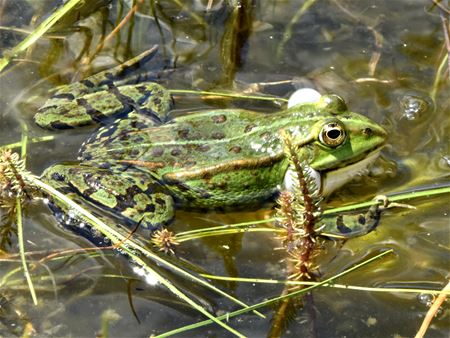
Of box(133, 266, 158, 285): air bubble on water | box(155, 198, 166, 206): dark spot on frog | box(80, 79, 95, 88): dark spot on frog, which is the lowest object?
box(133, 266, 158, 285): air bubble on water

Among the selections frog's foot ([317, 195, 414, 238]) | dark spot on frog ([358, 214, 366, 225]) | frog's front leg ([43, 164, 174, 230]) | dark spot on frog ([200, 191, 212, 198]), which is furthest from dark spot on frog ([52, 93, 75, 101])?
dark spot on frog ([358, 214, 366, 225])

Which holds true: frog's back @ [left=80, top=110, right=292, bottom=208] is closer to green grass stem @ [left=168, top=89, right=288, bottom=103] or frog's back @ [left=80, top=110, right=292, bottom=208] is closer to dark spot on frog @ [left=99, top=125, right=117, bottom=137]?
dark spot on frog @ [left=99, top=125, right=117, bottom=137]

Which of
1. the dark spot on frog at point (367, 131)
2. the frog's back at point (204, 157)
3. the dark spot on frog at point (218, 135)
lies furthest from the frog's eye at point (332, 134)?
the dark spot on frog at point (218, 135)

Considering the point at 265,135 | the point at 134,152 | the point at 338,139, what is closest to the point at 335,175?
the point at 338,139

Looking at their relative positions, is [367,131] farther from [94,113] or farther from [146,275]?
[94,113]

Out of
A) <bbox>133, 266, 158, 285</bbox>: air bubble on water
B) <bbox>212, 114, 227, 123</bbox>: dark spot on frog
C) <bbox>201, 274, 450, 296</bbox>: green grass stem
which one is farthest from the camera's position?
<bbox>212, 114, 227, 123</bbox>: dark spot on frog

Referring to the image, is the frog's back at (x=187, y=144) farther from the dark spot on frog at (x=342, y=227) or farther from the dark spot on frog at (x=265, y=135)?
the dark spot on frog at (x=342, y=227)
